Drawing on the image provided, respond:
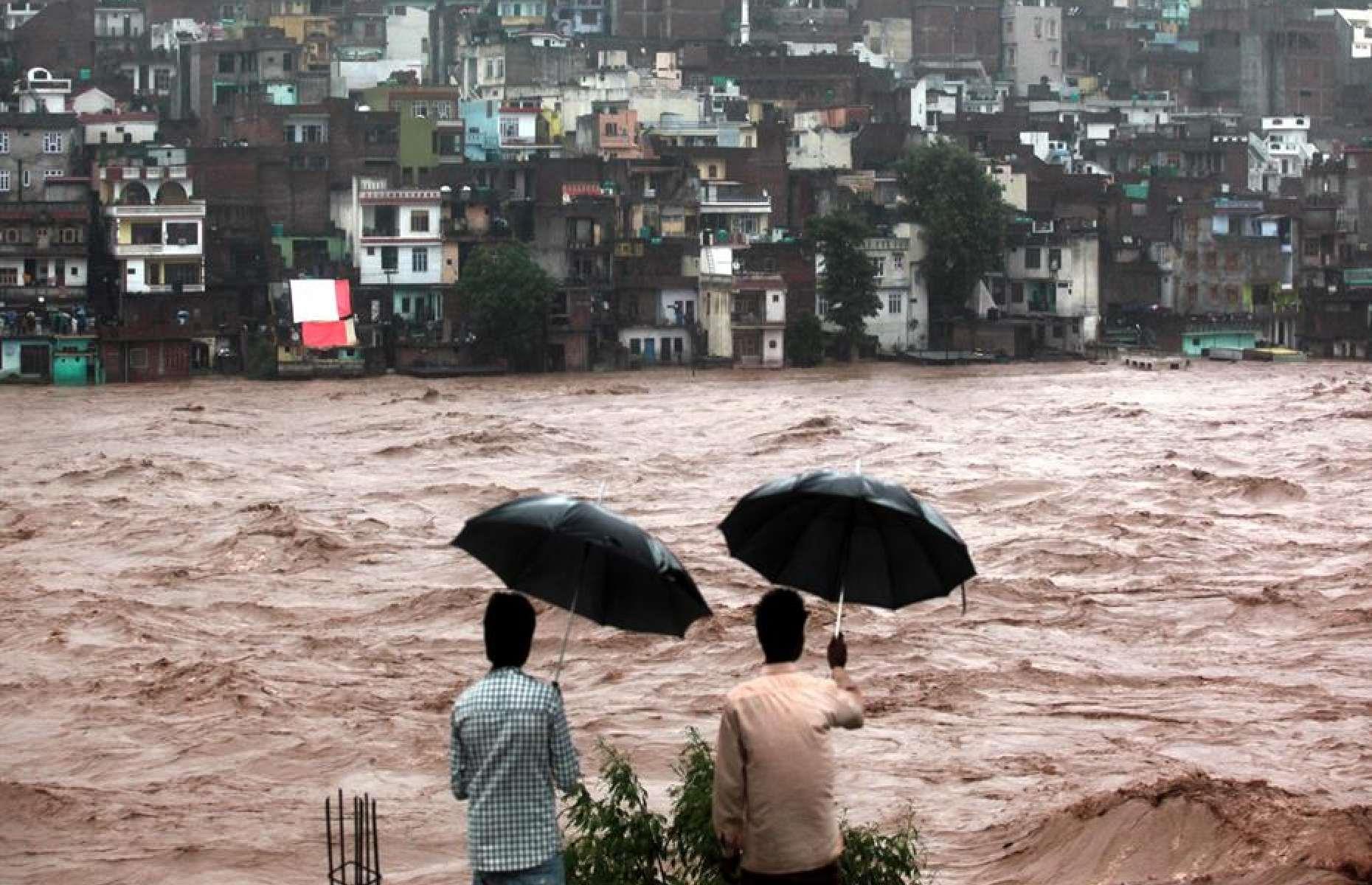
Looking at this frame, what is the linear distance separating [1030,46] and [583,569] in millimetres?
65462

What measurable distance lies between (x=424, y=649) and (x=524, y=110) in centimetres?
3678

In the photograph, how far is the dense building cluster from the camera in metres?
45.8

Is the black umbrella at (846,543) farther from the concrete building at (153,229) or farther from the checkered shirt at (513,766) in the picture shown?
the concrete building at (153,229)

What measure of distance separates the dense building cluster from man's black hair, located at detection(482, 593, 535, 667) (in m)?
37.8

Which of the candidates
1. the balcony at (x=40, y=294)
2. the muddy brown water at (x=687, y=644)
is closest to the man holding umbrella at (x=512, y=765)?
the muddy brown water at (x=687, y=644)

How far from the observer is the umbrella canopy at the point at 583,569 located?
7195mm

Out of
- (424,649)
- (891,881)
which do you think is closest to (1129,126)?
(424,649)

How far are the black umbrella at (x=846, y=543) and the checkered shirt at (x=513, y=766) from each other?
1.15 metres

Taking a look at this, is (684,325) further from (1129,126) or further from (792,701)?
(792,701)

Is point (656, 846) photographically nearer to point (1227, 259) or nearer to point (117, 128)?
point (117, 128)

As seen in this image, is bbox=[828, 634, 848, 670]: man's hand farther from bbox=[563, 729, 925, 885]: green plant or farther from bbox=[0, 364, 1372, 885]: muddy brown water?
bbox=[0, 364, 1372, 885]: muddy brown water

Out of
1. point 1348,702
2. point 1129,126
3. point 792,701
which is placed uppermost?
point 1129,126

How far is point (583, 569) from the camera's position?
23.9 ft

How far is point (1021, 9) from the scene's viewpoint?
233 ft
